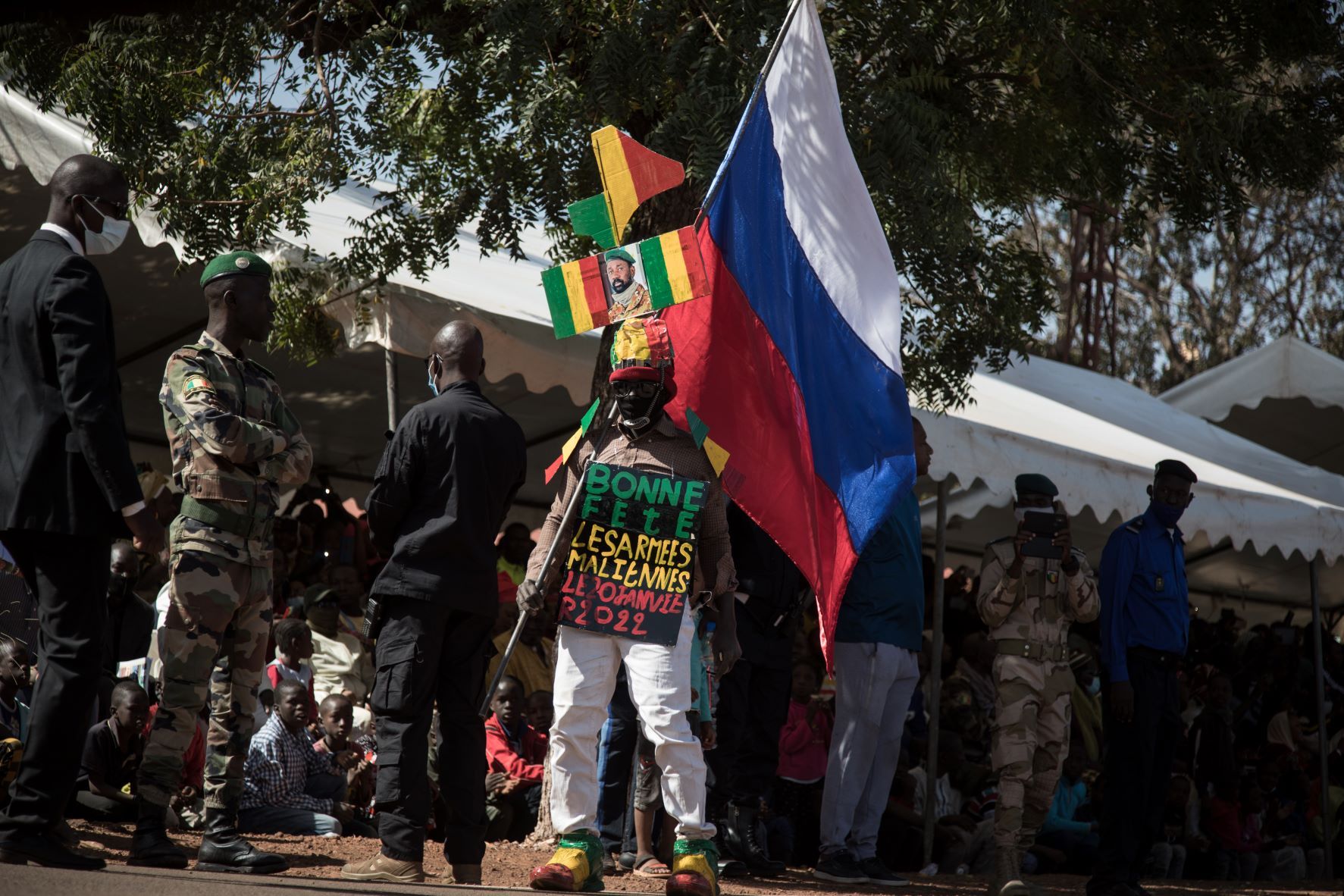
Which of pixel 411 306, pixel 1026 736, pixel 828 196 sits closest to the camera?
pixel 828 196

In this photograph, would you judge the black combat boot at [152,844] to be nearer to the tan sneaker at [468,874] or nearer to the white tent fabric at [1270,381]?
the tan sneaker at [468,874]

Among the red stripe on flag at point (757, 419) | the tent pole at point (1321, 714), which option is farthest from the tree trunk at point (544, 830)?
the tent pole at point (1321, 714)

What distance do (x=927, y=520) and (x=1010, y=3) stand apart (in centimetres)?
888

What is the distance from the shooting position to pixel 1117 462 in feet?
33.8

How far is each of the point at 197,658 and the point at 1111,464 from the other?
22.9 feet

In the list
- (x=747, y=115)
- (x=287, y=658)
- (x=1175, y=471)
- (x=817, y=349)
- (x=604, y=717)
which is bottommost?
(x=604, y=717)

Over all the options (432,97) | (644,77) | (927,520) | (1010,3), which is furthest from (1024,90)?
(927,520)

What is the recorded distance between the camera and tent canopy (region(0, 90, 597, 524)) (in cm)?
780

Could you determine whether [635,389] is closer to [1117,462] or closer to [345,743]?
[345,743]

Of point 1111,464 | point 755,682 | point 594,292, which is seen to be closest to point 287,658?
point 755,682

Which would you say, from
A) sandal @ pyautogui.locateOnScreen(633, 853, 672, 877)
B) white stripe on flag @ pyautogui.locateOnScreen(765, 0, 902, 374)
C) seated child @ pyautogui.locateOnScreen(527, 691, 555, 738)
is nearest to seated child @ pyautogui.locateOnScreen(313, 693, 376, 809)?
seated child @ pyautogui.locateOnScreen(527, 691, 555, 738)

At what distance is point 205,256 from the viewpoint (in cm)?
771

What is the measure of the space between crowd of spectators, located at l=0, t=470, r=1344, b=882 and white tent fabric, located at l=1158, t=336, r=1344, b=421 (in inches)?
103

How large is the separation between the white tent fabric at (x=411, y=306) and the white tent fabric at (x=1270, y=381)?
9.30 m
